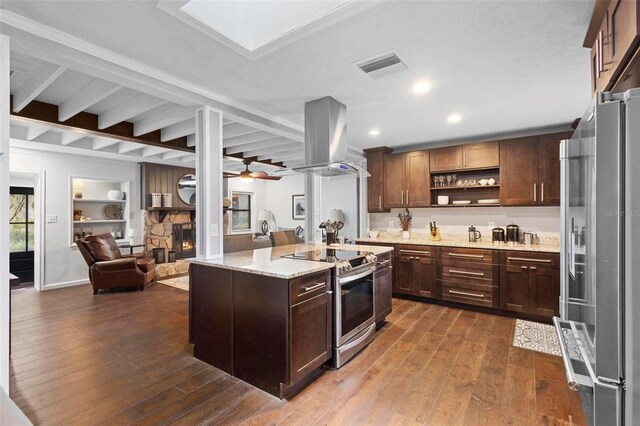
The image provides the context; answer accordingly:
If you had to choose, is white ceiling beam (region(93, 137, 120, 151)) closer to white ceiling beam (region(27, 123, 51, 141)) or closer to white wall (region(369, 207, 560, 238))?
white ceiling beam (region(27, 123, 51, 141))

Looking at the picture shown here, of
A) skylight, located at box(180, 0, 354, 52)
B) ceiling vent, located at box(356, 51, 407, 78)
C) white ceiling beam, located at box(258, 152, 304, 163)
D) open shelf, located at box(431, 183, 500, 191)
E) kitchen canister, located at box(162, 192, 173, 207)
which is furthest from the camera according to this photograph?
kitchen canister, located at box(162, 192, 173, 207)

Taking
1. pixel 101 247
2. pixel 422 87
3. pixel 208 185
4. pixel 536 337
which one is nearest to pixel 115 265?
pixel 101 247

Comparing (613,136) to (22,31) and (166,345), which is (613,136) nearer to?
(22,31)

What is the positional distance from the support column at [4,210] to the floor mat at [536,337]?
400 cm

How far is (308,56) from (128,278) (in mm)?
4857

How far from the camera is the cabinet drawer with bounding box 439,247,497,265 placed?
158 inches

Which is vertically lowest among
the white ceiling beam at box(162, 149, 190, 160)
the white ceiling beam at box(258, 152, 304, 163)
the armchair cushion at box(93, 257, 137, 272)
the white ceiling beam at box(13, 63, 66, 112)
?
the armchair cushion at box(93, 257, 137, 272)

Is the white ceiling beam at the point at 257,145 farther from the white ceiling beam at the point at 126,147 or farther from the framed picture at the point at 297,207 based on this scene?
the framed picture at the point at 297,207

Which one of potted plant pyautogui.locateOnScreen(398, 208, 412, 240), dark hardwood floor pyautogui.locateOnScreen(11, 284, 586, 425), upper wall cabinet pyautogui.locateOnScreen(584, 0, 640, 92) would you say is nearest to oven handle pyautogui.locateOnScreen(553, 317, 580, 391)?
dark hardwood floor pyautogui.locateOnScreen(11, 284, 586, 425)

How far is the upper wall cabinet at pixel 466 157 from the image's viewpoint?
438 cm

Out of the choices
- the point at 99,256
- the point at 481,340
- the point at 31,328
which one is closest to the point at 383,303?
the point at 481,340

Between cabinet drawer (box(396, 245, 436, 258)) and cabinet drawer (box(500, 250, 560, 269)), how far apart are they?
87 centimetres

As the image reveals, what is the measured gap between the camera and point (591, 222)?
A: 3.66 ft

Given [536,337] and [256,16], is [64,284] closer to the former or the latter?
[256,16]
